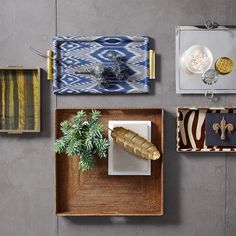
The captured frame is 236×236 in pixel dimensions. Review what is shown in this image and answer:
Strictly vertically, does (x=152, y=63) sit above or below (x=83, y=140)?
above

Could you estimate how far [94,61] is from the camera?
173 cm

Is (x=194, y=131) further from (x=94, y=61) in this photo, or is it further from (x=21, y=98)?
(x=21, y=98)

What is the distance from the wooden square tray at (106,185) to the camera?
172 cm

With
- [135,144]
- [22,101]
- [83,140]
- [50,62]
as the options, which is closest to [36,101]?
[22,101]

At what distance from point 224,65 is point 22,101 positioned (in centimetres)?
91

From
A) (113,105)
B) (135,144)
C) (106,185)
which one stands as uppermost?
(113,105)

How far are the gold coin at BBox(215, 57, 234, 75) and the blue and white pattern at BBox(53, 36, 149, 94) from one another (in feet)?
1.03

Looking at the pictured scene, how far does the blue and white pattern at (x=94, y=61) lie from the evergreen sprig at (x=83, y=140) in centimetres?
16

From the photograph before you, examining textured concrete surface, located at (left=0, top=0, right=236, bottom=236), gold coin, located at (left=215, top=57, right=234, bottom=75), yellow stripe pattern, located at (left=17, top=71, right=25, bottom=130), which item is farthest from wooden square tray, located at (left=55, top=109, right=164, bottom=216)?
gold coin, located at (left=215, top=57, right=234, bottom=75)

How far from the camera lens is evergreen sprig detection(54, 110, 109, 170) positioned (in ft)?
5.18

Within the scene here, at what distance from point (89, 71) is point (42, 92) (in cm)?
24

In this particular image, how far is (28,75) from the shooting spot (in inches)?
68.1

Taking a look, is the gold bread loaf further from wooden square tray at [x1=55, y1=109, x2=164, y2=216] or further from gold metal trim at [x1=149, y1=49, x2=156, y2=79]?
gold metal trim at [x1=149, y1=49, x2=156, y2=79]

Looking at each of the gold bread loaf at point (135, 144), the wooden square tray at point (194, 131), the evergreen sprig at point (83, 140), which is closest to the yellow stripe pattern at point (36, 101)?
the evergreen sprig at point (83, 140)
